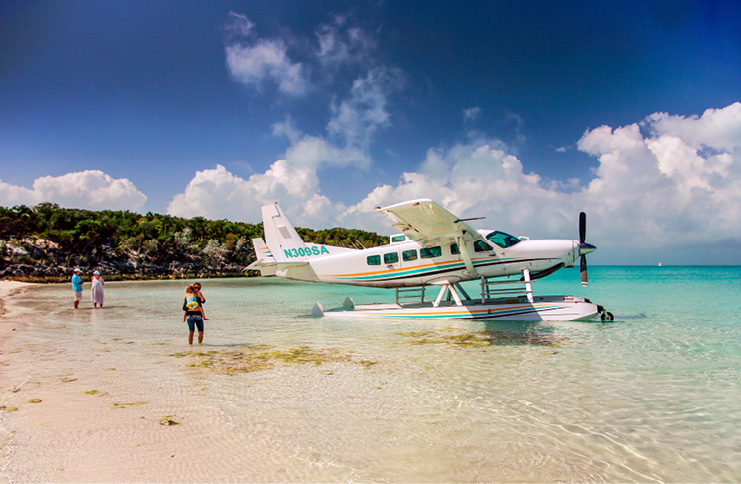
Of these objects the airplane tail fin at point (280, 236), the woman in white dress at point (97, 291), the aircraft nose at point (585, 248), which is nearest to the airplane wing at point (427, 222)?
the aircraft nose at point (585, 248)

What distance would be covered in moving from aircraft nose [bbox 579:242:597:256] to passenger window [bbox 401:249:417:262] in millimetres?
5331

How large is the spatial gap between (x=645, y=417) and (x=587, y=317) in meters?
7.46

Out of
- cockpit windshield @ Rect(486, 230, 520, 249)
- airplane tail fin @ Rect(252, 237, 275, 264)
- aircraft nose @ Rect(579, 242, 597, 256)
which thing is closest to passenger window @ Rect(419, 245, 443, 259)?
cockpit windshield @ Rect(486, 230, 520, 249)

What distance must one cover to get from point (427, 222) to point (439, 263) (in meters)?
2.07

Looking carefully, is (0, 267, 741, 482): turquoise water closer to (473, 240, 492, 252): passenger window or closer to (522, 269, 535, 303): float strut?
(522, 269, 535, 303): float strut

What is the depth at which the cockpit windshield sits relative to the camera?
1229cm

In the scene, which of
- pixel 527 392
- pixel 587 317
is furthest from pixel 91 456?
pixel 587 317

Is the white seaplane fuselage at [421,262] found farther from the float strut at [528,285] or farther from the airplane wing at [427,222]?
the airplane wing at [427,222]

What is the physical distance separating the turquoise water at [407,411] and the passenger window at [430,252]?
4483mm

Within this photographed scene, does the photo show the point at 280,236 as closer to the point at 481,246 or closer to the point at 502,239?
the point at 481,246

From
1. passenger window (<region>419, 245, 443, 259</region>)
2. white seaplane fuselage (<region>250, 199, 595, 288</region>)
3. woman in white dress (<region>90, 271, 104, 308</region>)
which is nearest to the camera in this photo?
white seaplane fuselage (<region>250, 199, 595, 288</region>)

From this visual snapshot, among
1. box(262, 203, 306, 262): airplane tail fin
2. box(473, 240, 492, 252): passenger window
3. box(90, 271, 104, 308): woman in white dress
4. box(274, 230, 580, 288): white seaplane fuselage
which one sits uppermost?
box(262, 203, 306, 262): airplane tail fin

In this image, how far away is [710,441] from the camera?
144 inches

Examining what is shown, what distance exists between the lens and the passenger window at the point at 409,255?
1293 centimetres
